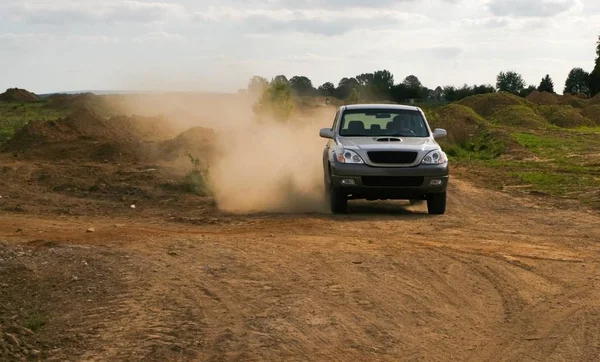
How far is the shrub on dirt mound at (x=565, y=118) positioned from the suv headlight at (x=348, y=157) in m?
42.8

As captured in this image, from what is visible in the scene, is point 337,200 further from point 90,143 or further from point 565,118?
point 565,118

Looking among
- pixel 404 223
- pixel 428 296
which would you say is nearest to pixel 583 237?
pixel 404 223

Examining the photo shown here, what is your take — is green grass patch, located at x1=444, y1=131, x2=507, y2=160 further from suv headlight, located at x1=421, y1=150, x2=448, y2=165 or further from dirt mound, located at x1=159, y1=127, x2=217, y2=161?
suv headlight, located at x1=421, y1=150, x2=448, y2=165

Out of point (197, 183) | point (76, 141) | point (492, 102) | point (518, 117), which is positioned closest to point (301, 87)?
point (76, 141)

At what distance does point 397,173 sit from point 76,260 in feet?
20.2

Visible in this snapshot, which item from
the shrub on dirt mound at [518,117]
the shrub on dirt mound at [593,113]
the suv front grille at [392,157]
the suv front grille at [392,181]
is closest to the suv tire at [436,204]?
the suv front grille at [392,181]

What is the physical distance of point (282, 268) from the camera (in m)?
8.97

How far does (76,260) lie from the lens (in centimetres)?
891

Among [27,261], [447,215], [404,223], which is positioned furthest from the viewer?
[447,215]

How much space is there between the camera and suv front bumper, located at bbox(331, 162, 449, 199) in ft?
45.1

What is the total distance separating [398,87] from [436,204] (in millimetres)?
71474

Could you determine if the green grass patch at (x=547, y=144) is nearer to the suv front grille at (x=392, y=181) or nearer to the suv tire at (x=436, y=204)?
the suv tire at (x=436, y=204)

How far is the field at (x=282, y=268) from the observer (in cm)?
675

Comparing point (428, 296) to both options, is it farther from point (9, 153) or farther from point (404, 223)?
point (9, 153)
